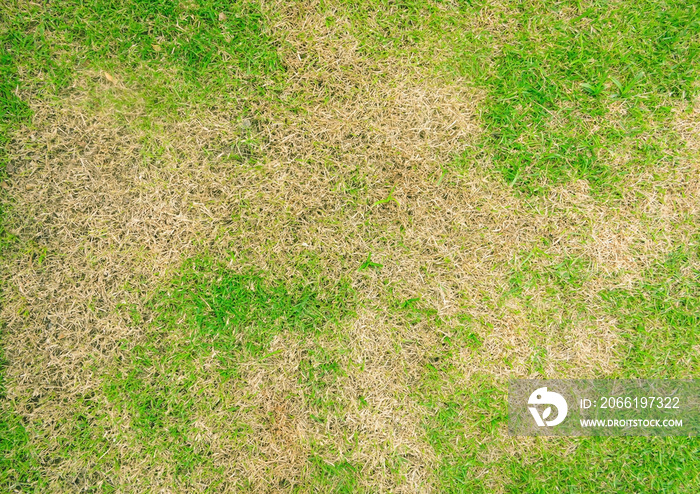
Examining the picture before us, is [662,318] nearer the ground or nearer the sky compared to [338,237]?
nearer the sky

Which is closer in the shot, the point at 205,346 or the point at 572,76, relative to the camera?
the point at 205,346

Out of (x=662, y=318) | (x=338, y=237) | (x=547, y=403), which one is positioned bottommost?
(x=547, y=403)

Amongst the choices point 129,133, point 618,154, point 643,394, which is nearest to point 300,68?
point 129,133

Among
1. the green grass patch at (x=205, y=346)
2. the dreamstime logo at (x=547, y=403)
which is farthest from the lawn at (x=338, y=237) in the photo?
the dreamstime logo at (x=547, y=403)

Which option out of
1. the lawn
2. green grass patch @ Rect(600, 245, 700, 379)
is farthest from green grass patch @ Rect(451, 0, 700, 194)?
green grass patch @ Rect(600, 245, 700, 379)

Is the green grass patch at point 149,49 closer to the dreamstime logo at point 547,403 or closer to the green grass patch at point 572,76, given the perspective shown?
the green grass patch at point 572,76
